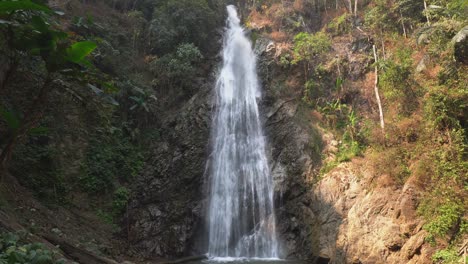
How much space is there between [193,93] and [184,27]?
→ 4.62 metres

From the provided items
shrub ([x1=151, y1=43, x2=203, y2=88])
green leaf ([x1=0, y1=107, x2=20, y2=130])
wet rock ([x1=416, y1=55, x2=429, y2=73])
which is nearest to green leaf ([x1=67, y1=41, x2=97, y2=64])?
green leaf ([x1=0, y1=107, x2=20, y2=130])

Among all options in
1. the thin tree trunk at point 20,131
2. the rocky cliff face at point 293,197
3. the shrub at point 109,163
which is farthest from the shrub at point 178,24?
the thin tree trunk at point 20,131

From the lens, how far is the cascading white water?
45.2 ft

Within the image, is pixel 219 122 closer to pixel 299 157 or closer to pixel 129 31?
pixel 299 157

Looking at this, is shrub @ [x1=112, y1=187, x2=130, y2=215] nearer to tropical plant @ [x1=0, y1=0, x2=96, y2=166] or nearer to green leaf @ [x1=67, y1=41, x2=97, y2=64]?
tropical plant @ [x1=0, y1=0, x2=96, y2=166]

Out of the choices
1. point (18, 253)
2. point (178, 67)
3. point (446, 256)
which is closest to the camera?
point (18, 253)

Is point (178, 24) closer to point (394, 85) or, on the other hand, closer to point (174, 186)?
point (174, 186)

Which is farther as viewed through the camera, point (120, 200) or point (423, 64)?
point (423, 64)

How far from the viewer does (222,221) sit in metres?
14.4

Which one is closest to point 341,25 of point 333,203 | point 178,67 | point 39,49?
point 178,67

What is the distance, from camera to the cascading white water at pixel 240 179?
45.2ft

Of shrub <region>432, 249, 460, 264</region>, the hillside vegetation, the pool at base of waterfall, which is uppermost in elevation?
the hillside vegetation

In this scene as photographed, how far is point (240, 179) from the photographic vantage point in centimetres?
1564

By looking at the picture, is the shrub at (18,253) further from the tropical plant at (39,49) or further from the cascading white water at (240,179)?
the cascading white water at (240,179)
